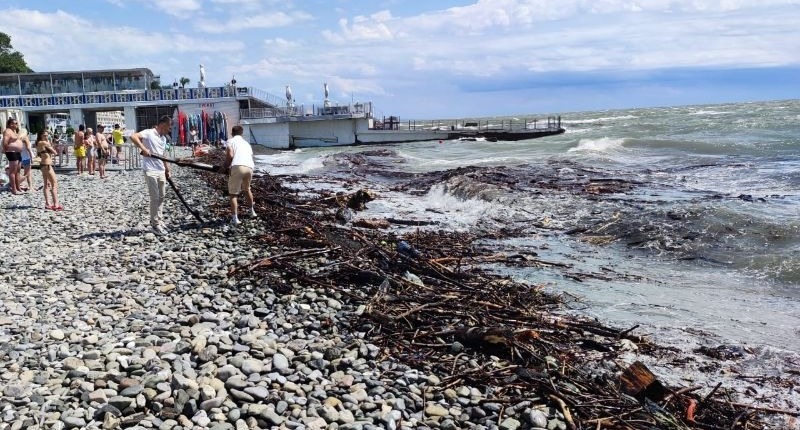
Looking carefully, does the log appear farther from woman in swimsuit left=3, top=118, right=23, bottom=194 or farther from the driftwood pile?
woman in swimsuit left=3, top=118, right=23, bottom=194

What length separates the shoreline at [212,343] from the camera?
171 inches

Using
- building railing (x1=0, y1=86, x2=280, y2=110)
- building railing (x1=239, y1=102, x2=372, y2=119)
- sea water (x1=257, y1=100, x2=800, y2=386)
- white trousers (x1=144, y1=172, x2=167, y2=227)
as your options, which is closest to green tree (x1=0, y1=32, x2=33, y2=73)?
building railing (x1=0, y1=86, x2=280, y2=110)

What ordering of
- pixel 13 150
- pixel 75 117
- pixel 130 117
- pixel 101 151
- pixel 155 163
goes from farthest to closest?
pixel 75 117
pixel 130 117
pixel 101 151
pixel 13 150
pixel 155 163

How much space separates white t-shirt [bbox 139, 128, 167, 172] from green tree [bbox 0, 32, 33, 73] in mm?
82319

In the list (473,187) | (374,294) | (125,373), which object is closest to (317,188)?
(473,187)

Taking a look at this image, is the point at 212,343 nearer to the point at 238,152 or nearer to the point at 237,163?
the point at 237,163

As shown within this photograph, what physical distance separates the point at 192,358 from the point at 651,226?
35.3 feet

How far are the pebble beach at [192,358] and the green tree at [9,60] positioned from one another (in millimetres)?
84613

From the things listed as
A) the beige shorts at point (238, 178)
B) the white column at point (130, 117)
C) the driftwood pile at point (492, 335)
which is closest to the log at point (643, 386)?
the driftwood pile at point (492, 335)

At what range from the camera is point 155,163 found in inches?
402

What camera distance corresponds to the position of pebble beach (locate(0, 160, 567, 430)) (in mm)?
4301

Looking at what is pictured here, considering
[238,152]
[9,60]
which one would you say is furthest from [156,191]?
[9,60]

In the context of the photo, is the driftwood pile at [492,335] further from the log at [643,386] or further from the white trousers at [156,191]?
the white trousers at [156,191]

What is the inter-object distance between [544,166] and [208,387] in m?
26.2
